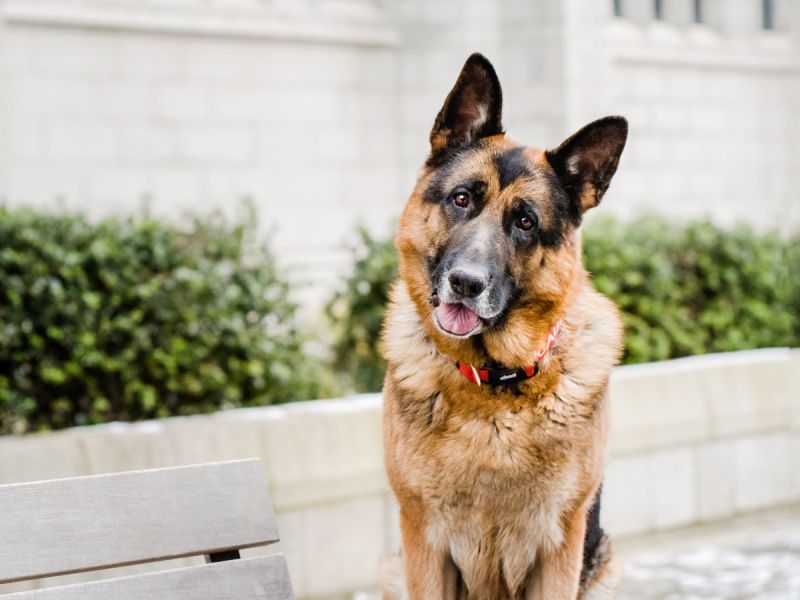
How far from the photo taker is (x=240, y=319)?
5082mm

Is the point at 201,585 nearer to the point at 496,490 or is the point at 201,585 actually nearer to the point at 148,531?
the point at 148,531

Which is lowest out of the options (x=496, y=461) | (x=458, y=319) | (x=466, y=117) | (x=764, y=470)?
(x=764, y=470)

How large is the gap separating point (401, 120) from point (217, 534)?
1003 centimetres

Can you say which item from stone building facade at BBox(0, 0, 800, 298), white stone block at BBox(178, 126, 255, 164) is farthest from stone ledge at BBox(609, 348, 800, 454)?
white stone block at BBox(178, 126, 255, 164)

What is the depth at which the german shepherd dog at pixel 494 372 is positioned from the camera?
98.6 inches

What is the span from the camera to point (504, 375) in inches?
102

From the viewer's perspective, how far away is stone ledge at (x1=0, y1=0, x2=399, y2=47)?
984cm

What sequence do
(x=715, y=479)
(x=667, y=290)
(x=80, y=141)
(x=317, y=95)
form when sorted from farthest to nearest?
1. (x=317, y=95)
2. (x=80, y=141)
3. (x=667, y=290)
4. (x=715, y=479)

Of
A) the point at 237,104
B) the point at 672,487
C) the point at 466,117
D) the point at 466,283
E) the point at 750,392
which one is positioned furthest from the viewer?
the point at 237,104

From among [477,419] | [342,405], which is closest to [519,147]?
[477,419]

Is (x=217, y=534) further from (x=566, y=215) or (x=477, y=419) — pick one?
(x=566, y=215)

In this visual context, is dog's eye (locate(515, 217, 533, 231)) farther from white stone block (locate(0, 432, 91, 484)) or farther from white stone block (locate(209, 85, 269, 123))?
white stone block (locate(209, 85, 269, 123))

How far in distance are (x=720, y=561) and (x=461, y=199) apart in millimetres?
3559

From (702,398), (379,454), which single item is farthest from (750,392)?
(379,454)
